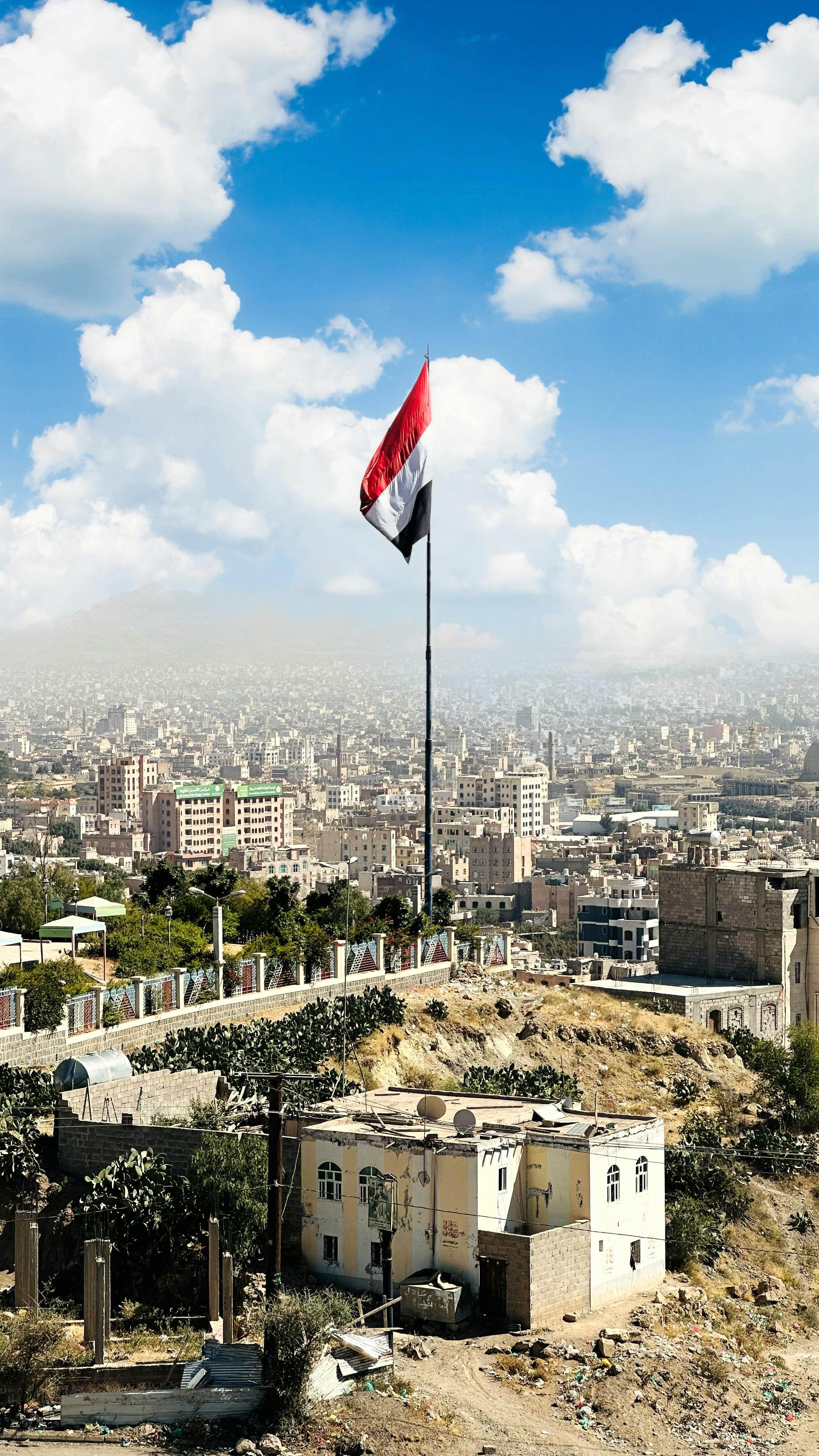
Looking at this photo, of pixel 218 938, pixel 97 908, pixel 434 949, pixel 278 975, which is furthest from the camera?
pixel 434 949

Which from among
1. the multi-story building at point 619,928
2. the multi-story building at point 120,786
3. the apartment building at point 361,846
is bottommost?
the multi-story building at point 619,928

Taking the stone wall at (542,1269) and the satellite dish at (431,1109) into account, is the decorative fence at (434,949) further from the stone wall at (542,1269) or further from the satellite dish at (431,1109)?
the stone wall at (542,1269)

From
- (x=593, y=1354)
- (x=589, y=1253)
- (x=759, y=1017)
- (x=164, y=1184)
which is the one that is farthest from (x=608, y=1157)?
(x=759, y=1017)

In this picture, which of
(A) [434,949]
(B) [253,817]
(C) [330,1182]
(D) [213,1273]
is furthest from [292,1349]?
(B) [253,817]

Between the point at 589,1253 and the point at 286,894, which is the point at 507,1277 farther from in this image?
the point at 286,894

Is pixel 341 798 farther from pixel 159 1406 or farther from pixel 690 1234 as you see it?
pixel 159 1406

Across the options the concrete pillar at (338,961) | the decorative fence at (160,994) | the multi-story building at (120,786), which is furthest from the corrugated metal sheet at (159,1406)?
the multi-story building at (120,786)
